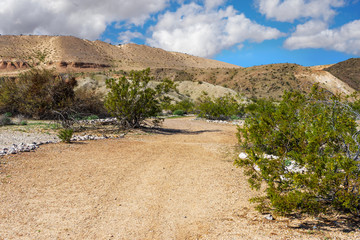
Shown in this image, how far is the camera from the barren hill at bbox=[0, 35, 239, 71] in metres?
67.6

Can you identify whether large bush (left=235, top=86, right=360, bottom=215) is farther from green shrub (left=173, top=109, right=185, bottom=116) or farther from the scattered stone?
green shrub (left=173, top=109, right=185, bottom=116)

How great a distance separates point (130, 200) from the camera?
194 inches

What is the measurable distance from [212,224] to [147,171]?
2999 millimetres

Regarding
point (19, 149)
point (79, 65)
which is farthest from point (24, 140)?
point (79, 65)

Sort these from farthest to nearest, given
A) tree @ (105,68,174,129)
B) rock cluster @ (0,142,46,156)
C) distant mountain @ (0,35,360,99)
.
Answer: distant mountain @ (0,35,360,99)
tree @ (105,68,174,129)
rock cluster @ (0,142,46,156)

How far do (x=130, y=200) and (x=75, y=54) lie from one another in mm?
80633

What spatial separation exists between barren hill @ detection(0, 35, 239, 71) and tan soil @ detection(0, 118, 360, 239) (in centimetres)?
6311

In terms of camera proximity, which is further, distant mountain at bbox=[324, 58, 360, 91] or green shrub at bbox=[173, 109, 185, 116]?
distant mountain at bbox=[324, 58, 360, 91]

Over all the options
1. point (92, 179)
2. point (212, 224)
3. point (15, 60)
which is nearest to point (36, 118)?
point (92, 179)

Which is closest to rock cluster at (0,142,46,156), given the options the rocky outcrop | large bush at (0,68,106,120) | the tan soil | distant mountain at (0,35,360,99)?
the tan soil

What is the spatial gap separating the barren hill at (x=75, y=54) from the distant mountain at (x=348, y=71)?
4915 centimetres

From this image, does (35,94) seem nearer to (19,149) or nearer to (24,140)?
(24,140)

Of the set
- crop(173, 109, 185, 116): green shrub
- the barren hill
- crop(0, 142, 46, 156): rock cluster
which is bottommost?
crop(0, 142, 46, 156): rock cluster

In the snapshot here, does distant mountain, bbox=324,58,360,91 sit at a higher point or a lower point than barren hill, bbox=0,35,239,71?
lower
